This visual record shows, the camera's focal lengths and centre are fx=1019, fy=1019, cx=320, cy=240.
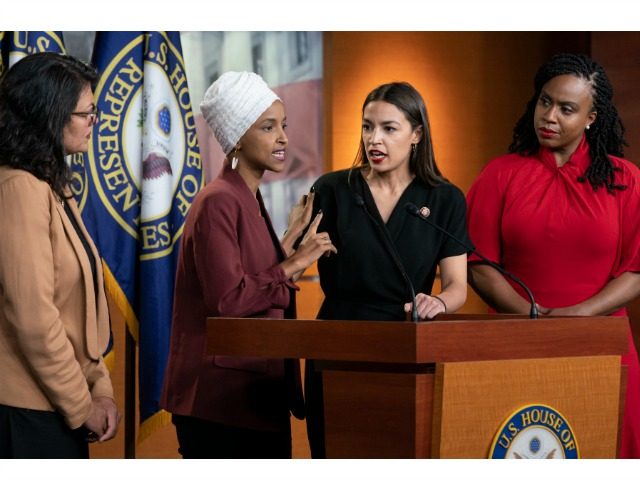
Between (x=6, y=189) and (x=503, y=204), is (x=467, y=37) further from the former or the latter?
(x=6, y=189)

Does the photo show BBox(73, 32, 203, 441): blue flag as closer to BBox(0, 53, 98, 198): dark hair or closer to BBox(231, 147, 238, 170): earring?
BBox(231, 147, 238, 170): earring

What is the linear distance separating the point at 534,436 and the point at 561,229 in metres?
1.09

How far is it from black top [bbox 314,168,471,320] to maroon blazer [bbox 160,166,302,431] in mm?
251

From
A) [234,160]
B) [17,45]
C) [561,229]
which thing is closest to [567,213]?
[561,229]

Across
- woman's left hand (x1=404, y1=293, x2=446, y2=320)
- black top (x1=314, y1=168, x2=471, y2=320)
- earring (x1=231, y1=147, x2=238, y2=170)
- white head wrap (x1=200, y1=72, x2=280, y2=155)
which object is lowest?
woman's left hand (x1=404, y1=293, x2=446, y2=320)

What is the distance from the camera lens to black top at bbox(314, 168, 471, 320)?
2.86m

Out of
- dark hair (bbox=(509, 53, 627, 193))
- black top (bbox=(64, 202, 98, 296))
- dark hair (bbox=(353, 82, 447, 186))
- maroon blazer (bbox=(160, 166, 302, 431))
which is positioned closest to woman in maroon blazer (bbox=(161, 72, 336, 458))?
maroon blazer (bbox=(160, 166, 302, 431))

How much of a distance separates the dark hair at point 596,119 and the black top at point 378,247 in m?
0.55

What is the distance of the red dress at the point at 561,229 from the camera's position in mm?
3221

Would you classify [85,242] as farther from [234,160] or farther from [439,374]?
[439,374]

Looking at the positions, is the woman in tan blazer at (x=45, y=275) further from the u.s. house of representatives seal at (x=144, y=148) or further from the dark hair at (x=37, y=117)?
the u.s. house of representatives seal at (x=144, y=148)

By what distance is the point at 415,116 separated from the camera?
2961 mm

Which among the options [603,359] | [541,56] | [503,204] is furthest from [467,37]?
[603,359]

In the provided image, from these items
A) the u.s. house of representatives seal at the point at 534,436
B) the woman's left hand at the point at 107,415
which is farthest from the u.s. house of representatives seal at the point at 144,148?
the u.s. house of representatives seal at the point at 534,436
